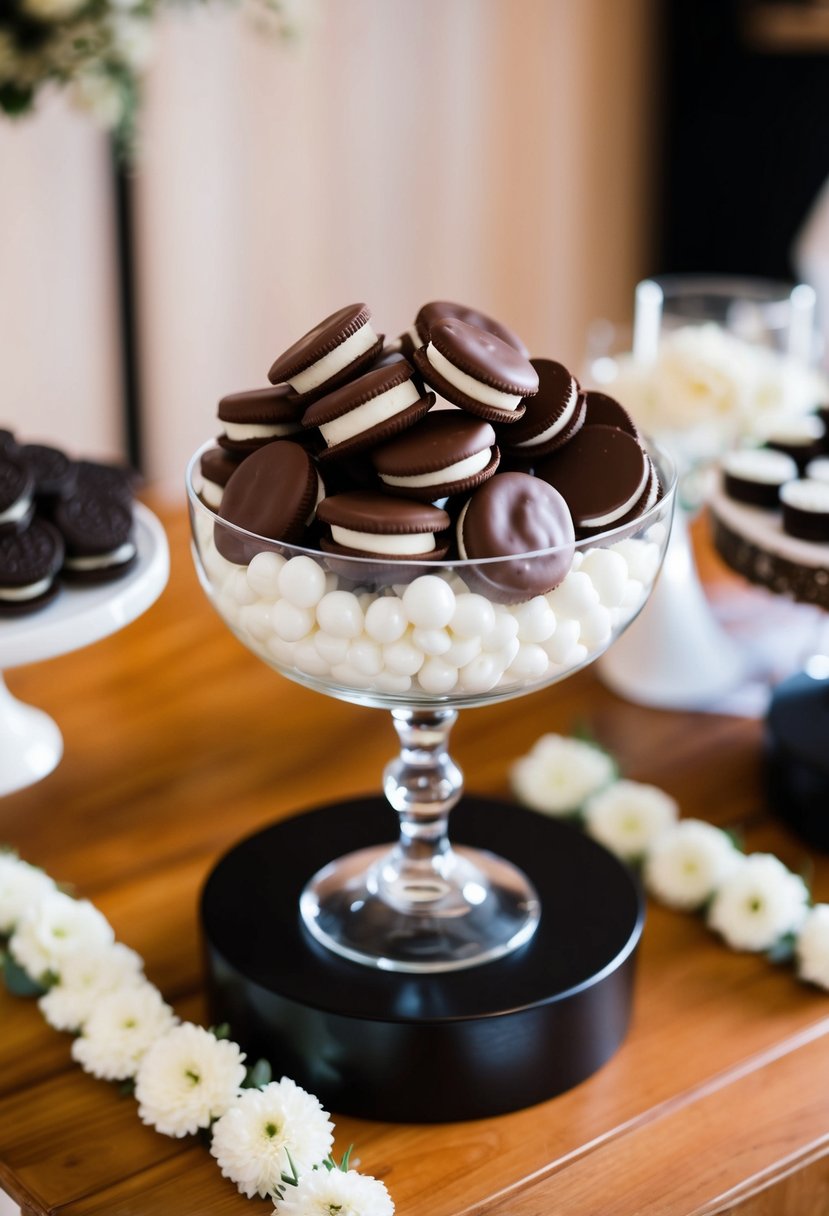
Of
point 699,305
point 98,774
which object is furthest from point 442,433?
point 699,305

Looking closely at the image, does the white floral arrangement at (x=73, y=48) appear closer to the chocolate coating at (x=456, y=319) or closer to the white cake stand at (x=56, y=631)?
the white cake stand at (x=56, y=631)

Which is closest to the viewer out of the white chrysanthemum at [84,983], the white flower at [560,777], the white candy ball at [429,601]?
the white candy ball at [429,601]

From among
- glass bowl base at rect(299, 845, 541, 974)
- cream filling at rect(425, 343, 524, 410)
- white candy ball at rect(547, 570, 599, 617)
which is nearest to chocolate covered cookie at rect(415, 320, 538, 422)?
cream filling at rect(425, 343, 524, 410)

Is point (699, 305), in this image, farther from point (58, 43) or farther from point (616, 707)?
point (58, 43)

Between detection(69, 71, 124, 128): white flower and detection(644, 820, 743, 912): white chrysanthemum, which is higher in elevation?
detection(69, 71, 124, 128): white flower

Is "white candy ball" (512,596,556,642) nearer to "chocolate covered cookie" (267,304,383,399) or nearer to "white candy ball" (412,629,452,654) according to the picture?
"white candy ball" (412,629,452,654)

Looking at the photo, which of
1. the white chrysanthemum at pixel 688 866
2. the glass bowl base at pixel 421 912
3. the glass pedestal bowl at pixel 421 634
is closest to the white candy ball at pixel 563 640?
the glass pedestal bowl at pixel 421 634
